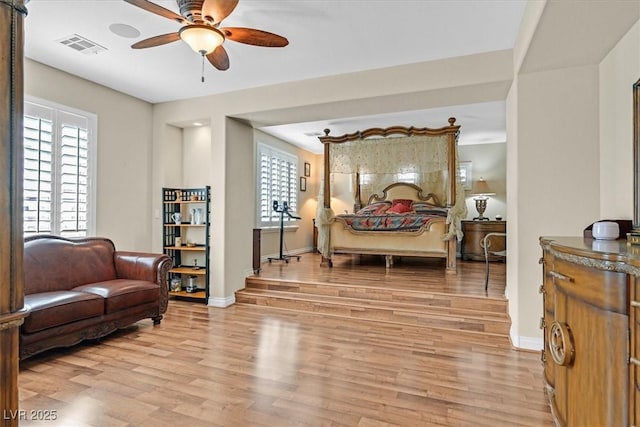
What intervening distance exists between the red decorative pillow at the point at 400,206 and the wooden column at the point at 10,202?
656cm

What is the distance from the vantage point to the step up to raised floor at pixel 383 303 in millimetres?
3699

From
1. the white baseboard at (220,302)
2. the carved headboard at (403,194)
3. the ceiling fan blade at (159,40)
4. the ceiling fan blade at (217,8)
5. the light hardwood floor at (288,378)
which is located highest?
the ceiling fan blade at (217,8)

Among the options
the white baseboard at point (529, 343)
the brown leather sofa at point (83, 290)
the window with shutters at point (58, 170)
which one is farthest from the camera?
the window with shutters at point (58, 170)

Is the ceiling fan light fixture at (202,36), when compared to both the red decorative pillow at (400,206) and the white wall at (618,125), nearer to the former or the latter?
the white wall at (618,125)

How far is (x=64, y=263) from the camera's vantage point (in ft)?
11.8

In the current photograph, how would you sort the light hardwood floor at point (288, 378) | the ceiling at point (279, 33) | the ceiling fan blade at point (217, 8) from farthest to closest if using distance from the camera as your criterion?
1. the ceiling at point (279, 33)
2. the ceiling fan blade at point (217, 8)
3. the light hardwood floor at point (288, 378)

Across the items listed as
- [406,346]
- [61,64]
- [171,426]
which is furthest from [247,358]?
[61,64]

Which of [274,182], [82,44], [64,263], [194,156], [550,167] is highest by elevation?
[82,44]

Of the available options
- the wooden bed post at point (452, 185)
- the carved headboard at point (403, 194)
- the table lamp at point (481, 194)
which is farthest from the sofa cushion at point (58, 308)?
the table lamp at point (481, 194)

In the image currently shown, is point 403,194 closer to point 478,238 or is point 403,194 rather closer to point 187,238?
point 478,238

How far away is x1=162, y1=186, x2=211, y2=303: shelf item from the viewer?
475 centimetres

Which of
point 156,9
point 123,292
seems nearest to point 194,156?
point 123,292

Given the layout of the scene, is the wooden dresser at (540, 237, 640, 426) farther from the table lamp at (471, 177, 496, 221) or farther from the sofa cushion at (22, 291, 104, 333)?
the table lamp at (471, 177, 496, 221)

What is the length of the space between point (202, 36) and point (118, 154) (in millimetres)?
2834
